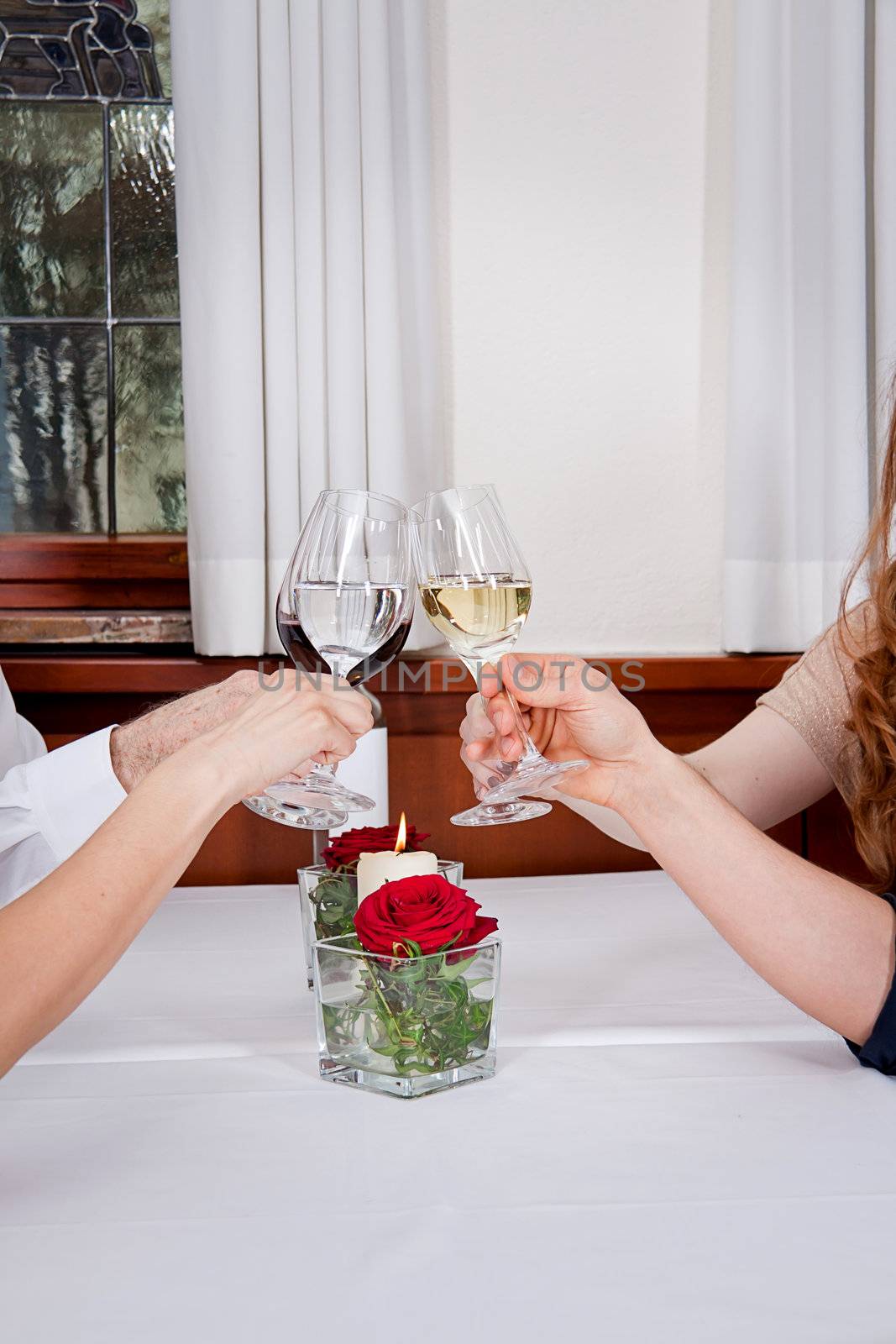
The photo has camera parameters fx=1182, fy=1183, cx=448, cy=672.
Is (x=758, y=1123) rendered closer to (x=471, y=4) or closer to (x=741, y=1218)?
(x=741, y=1218)

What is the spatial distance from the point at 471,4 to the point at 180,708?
123 cm

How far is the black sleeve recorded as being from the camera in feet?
2.60

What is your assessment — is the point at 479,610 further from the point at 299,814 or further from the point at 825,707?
the point at 825,707

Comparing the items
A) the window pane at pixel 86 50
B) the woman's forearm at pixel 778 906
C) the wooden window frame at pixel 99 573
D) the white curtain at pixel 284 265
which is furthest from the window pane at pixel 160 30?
the woman's forearm at pixel 778 906

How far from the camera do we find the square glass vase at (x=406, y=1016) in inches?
29.2

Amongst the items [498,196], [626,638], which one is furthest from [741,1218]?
[498,196]

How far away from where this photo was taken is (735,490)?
1785 mm

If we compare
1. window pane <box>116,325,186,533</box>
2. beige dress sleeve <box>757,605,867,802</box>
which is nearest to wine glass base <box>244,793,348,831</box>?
beige dress sleeve <box>757,605,867,802</box>

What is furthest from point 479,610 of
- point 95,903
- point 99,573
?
point 99,573

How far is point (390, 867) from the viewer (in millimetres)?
848

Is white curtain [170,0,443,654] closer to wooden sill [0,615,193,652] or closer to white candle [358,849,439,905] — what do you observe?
wooden sill [0,615,193,652]

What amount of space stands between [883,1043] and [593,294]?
1.32m

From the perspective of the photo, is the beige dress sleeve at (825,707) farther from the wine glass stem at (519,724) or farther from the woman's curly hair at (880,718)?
the wine glass stem at (519,724)

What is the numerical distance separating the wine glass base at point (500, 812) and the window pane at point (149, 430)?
1210 millimetres
